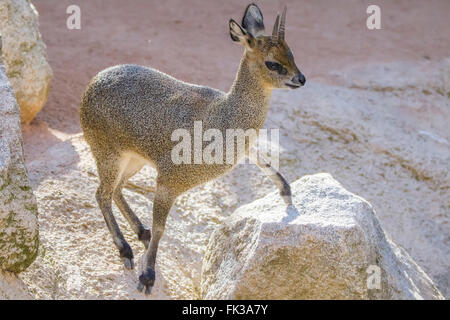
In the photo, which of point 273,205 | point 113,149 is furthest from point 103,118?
point 273,205

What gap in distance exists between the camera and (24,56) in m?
7.60

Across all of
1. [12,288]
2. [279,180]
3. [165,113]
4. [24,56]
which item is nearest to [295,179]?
[279,180]

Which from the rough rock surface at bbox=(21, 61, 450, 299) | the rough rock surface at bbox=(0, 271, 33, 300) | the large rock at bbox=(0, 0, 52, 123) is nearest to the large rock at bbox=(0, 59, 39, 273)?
the rough rock surface at bbox=(0, 271, 33, 300)

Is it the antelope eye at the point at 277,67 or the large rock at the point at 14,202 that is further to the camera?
the antelope eye at the point at 277,67

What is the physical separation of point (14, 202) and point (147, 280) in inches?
46.3

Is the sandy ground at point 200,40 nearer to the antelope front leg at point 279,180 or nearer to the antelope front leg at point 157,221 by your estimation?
the antelope front leg at point 157,221

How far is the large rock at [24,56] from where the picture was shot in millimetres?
7336

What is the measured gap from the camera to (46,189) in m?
5.79

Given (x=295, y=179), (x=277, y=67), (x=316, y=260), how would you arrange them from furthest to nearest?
(x=295, y=179) < (x=277, y=67) < (x=316, y=260)

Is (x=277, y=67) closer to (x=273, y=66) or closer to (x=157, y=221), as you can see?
(x=273, y=66)

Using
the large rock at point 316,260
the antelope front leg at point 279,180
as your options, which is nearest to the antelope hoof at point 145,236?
the large rock at point 316,260

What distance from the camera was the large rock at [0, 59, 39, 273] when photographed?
4.51 metres

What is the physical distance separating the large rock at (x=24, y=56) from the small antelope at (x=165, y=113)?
2.46 metres
